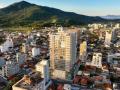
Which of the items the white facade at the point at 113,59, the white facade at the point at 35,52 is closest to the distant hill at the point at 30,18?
the white facade at the point at 35,52

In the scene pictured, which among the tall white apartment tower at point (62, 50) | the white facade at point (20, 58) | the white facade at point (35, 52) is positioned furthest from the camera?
the white facade at point (35, 52)

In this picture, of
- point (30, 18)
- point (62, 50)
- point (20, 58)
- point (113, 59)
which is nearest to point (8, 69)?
point (20, 58)

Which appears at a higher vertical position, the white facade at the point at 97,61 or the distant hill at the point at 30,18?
the distant hill at the point at 30,18

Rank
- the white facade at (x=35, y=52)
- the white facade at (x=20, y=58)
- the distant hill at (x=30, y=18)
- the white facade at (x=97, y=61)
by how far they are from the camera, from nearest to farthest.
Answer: the white facade at (x=20, y=58) < the white facade at (x=97, y=61) < the white facade at (x=35, y=52) < the distant hill at (x=30, y=18)

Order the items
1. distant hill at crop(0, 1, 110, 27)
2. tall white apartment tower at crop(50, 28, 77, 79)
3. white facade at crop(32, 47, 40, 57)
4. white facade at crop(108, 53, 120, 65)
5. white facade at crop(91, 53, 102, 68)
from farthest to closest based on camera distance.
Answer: distant hill at crop(0, 1, 110, 27) < white facade at crop(32, 47, 40, 57) < white facade at crop(108, 53, 120, 65) < white facade at crop(91, 53, 102, 68) < tall white apartment tower at crop(50, 28, 77, 79)

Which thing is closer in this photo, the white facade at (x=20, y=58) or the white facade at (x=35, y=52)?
the white facade at (x=20, y=58)

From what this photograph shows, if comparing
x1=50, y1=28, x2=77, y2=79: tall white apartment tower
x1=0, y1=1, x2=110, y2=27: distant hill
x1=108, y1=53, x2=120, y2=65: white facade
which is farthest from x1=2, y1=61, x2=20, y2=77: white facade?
x1=0, y1=1, x2=110, y2=27: distant hill

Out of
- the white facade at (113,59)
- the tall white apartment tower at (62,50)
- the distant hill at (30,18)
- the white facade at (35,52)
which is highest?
the distant hill at (30,18)

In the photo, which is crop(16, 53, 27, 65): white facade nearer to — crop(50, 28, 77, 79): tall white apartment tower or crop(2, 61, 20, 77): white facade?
crop(2, 61, 20, 77): white facade

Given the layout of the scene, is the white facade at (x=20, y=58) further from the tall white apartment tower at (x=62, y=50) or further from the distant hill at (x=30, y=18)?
the distant hill at (x=30, y=18)
